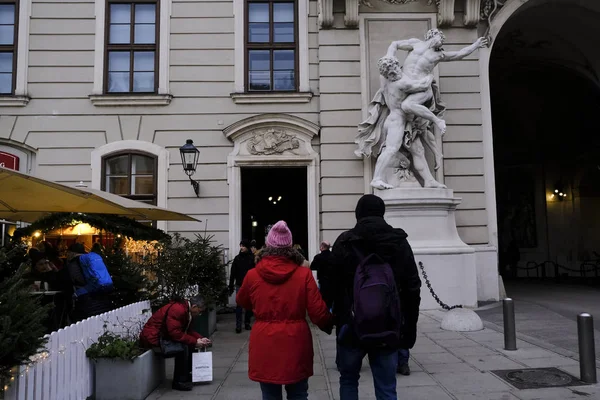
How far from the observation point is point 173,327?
596cm

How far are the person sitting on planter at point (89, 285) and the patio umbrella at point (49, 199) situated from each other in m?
0.98

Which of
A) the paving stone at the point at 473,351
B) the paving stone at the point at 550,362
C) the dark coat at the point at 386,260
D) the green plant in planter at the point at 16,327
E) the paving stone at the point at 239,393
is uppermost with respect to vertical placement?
the dark coat at the point at 386,260

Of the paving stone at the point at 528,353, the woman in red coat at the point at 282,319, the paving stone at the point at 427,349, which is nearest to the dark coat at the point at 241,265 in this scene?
the paving stone at the point at 427,349

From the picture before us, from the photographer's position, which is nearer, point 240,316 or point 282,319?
point 282,319

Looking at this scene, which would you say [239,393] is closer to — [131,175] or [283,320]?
[283,320]

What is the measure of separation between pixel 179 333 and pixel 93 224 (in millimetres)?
3926

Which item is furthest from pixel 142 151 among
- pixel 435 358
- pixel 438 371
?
pixel 438 371

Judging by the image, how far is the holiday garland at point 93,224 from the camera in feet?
28.7

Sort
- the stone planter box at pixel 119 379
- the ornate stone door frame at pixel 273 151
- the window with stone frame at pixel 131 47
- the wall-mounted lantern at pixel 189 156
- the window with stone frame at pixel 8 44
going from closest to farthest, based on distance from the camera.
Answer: the stone planter box at pixel 119 379, the wall-mounted lantern at pixel 189 156, the ornate stone door frame at pixel 273 151, the window with stone frame at pixel 8 44, the window with stone frame at pixel 131 47

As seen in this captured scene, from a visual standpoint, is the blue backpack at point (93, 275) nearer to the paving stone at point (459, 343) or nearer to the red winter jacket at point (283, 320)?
the red winter jacket at point (283, 320)

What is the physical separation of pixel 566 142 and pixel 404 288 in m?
21.0

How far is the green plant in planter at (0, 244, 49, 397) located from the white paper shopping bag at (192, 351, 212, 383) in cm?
224

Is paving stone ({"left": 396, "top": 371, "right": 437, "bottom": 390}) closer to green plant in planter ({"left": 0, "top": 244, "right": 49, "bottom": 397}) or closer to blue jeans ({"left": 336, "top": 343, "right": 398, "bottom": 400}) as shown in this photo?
blue jeans ({"left": 336, "top": 343, "right": 398, "bottom": 400})

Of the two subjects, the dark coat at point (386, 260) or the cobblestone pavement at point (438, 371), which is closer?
the dark coat at point (386, 260)
